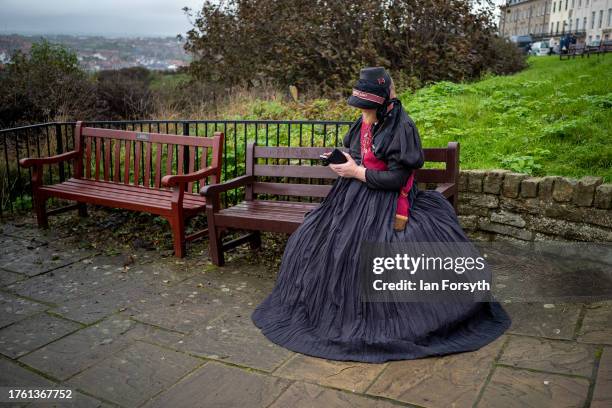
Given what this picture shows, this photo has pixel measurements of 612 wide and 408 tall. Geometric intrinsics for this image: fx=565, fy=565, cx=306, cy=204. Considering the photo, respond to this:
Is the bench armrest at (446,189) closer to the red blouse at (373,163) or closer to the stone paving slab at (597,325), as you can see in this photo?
the red blouse at (373,163)

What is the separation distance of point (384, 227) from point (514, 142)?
125 inches

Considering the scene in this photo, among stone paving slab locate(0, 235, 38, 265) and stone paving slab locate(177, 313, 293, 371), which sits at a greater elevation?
stone paving slab locate(177, 313, 293, 371)

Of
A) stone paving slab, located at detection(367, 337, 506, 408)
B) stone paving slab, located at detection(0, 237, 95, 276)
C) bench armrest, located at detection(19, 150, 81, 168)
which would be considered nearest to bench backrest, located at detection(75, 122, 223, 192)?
bench armrest, located at detection(19, 150, 81, 168)

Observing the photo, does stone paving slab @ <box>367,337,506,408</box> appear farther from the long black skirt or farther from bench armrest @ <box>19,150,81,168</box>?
bench armrest @ <box>19,150,81,168</box>

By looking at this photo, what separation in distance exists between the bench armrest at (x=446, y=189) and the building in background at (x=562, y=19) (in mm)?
48327

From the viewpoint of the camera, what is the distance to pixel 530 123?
689cm

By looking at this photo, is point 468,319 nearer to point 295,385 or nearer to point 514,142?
point 295,385

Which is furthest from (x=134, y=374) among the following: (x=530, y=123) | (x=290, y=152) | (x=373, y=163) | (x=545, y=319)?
(x=530, y=123)

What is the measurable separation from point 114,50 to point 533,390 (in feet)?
75.2

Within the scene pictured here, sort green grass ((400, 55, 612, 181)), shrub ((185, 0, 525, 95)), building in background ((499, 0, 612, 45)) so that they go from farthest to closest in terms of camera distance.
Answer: building in background ((499, 0, 612, 45))
shrub ((185, 0, 525, 95))
green grass ((400, 55, 612, 181))

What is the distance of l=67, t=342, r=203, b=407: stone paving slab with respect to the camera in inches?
123

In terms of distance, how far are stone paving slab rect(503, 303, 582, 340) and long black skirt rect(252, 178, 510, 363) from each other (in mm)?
115

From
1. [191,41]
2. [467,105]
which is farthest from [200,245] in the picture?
[191,41]

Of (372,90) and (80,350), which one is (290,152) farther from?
(80,350)
